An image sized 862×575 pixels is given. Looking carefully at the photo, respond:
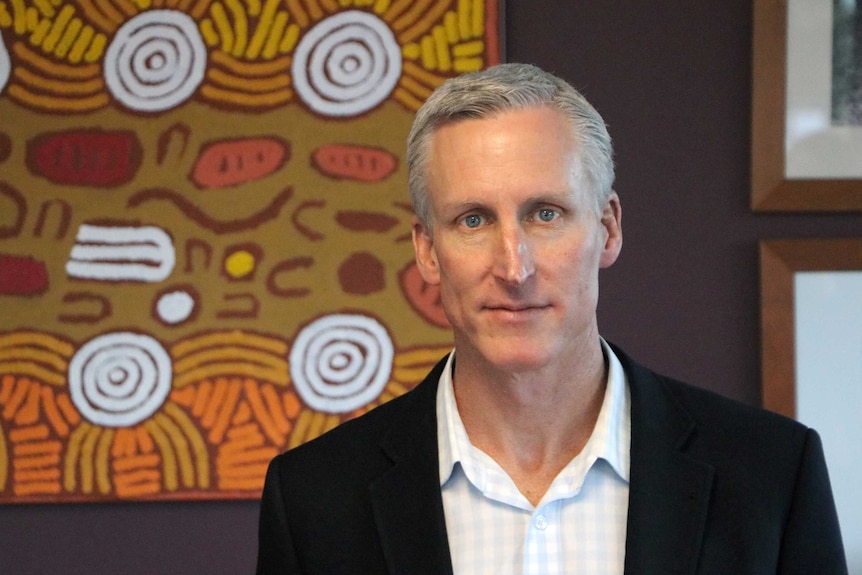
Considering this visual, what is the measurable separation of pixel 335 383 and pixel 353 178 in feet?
1.24

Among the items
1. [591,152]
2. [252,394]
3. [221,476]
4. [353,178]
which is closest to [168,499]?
[221,476]

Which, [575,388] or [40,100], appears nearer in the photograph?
[575,388]

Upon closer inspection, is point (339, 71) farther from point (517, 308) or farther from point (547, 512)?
point (547, 512)

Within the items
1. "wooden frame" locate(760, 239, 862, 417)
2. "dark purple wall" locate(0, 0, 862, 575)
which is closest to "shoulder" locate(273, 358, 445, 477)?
"dark purple wall" locate(0, 0, 862, 575)

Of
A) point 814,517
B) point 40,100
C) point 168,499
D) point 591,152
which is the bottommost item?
point 168,499

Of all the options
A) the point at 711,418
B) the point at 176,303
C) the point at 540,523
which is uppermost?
the point at 176,303

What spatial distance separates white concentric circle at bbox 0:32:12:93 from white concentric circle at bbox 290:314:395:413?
28.6 inches

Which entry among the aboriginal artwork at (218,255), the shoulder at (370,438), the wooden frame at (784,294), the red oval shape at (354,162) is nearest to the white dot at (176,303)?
the aboriginal artwork at (218,255)

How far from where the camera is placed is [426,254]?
1.27 m

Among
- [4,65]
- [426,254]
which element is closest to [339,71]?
[4,65]

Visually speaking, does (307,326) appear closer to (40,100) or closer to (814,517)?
(40,100)

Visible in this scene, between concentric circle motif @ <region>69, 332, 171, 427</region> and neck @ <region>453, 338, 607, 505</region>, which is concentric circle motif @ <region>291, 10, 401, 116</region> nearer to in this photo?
concentric circle motif @ <region>69, 332, 171, 427</region>

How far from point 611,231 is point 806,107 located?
0.85m

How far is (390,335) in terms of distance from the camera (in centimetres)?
192
